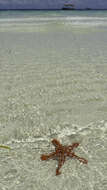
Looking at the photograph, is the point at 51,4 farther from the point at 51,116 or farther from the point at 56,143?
the point at 56,143

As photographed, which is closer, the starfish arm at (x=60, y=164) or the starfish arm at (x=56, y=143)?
the starfish arm at (x=60, y=164)

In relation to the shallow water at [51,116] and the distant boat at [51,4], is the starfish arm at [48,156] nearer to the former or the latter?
the shallow water at [51,116]

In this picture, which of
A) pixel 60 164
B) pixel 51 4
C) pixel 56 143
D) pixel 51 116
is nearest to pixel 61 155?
pixel 60 164

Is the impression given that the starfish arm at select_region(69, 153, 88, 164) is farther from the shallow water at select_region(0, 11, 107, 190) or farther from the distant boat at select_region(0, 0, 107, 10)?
the distant boat at select_region(0, 0, 107, 10)

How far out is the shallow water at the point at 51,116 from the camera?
1.66 meters

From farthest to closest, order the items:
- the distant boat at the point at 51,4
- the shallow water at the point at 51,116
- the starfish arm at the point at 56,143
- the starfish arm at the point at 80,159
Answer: the distant boat at the point at 51,4
the starfish arm at the point at 56,143
the starfish arm at the point at 80,159
the shallow water at the point at 51,116

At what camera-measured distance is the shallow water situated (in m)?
1.66

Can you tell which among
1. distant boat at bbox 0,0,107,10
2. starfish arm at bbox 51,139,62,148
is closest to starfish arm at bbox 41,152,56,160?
starfish arm at bbox 51,139,62,148

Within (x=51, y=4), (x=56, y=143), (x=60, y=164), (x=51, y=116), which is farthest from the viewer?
(x=51, y=4)

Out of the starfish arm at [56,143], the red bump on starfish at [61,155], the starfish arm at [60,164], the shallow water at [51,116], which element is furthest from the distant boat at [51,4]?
the starfish arm at [60,164]

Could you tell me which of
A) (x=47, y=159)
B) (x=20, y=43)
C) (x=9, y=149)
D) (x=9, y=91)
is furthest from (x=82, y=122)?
(x=20, y=43)

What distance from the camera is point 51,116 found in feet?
8.14

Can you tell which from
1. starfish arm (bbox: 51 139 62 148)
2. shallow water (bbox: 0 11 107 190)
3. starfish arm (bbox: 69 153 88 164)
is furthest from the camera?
starfish arm (bbox: 51 139 62 148)

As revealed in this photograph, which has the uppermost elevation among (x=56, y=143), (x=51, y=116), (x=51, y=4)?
(x=56, y=143)
